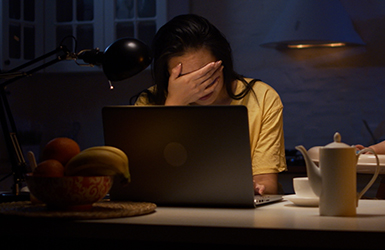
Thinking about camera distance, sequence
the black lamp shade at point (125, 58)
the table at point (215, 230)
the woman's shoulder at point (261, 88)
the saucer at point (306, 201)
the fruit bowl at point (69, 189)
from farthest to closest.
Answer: the woman's shoulder at point (261, 88) → the black lamp shade at point (125, 58) → the saucer at point (306, 201) → the fruit bowl at point (69, 189) → the table at point (215, 230)

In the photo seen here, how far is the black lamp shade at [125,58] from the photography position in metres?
1.33

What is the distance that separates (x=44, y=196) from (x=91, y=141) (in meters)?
2.96

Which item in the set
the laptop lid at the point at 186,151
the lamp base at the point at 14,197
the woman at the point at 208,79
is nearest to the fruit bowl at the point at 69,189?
the laptop lid at the point at 186,151

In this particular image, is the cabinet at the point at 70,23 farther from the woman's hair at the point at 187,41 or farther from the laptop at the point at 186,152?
the laptop at the point at 186,152

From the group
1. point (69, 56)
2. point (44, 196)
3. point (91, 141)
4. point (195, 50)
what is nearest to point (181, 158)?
point (44, 196)

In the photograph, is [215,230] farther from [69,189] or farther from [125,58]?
[125,58]

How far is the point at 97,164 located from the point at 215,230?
0.91ft

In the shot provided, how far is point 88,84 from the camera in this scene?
392 cm

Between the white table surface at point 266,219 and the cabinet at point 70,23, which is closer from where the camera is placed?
the white table surface at point 266,219

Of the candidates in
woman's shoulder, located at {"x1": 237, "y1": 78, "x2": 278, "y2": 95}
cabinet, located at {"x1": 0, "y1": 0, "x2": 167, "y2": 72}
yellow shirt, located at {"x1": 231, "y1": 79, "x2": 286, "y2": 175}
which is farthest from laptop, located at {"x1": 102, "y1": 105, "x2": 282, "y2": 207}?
cabinet, located at {"x1": 0, "y1": 0, "x2": 167, "y2": 72}

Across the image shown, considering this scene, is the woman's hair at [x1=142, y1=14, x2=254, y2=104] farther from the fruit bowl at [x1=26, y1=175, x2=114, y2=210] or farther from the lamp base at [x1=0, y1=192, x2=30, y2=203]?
the fruit bowl at [x1=26, y1=175, x2=114, y2=210]

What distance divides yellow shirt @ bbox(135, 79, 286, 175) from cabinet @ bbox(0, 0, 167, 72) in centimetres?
169

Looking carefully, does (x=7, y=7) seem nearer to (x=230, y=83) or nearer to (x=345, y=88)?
(x=230, y=83)

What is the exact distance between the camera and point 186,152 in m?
1.06
